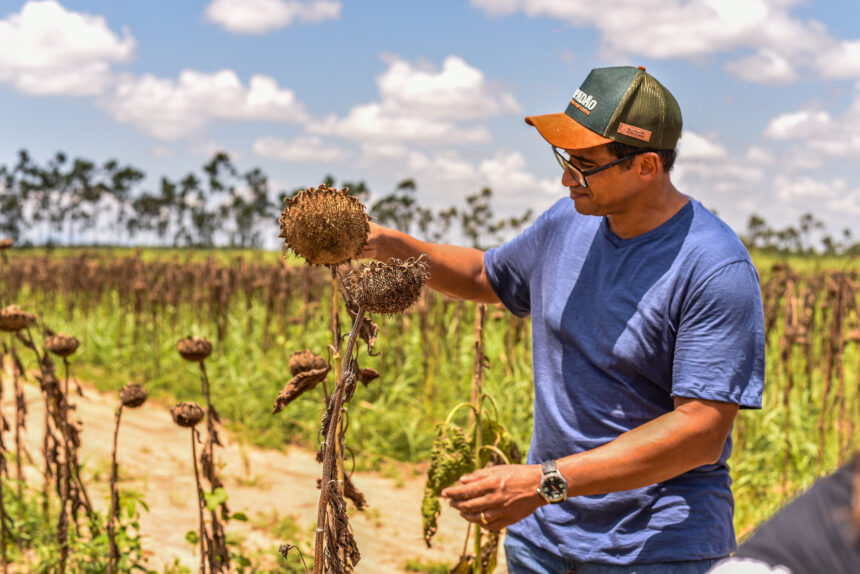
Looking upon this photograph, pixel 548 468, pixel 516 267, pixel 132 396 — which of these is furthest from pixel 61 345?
pixel 548 468

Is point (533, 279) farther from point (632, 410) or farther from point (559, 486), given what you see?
point (559, 486)

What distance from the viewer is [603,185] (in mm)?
2168

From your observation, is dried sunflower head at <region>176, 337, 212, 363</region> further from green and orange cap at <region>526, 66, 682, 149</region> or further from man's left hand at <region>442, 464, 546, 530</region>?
green and orange cap at <region>526, 66, 682, 149</region>

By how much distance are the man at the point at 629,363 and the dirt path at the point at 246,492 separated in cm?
219

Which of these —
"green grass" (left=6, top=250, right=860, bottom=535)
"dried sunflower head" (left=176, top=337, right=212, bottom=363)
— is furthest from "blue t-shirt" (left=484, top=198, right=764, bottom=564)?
"green grass" (left=6, top=250, right=860, bottom=535)

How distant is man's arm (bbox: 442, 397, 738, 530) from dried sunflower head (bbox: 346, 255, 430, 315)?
557mm

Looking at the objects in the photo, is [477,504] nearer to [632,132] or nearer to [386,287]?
[386,287]

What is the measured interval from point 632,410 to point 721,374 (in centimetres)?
31

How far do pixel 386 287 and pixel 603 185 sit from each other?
0.88 meters

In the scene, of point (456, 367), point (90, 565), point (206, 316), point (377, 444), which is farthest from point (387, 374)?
point (90, 565)

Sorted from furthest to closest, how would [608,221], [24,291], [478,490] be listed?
[24,291], [608,221], [478,490]

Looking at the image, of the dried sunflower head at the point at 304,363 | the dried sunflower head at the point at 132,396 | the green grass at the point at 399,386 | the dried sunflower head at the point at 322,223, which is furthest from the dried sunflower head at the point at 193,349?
the green grass at the point at 399,386

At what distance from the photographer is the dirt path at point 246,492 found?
454 centimetres

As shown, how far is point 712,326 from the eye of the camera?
1948 mm
